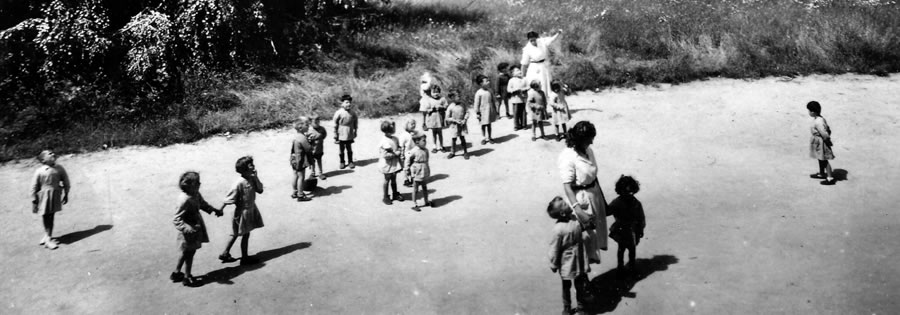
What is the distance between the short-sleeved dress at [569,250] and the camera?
7016 mm

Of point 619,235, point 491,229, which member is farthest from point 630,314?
point 491,229

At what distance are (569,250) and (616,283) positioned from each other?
1176 millimetres

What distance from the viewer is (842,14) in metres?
20.3

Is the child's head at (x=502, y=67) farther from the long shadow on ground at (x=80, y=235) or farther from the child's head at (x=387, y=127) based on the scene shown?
the long shadow on ground at (x=80, y=235)

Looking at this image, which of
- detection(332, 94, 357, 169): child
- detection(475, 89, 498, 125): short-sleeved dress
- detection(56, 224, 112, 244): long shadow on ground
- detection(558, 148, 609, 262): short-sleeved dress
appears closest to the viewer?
detection(558, 148, 609, 262): short-sleeved dress

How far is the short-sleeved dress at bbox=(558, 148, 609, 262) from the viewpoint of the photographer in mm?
7242

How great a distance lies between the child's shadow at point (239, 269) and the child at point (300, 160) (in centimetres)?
189

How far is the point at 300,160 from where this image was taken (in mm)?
11328

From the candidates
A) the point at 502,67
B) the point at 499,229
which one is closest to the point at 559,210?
the point at 499,229

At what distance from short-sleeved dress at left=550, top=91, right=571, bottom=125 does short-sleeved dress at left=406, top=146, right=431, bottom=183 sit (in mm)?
3718

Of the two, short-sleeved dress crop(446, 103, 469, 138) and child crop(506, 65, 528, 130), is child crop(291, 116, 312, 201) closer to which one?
short-sleeved dress crop(446, 103, 469, 138)

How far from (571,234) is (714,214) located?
13.0 ft

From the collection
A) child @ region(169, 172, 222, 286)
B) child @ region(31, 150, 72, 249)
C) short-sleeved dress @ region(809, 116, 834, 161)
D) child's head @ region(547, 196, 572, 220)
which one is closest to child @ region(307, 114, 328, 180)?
child @ region(31, 150, 72, 249)

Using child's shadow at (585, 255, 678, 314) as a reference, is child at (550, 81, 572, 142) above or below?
above
